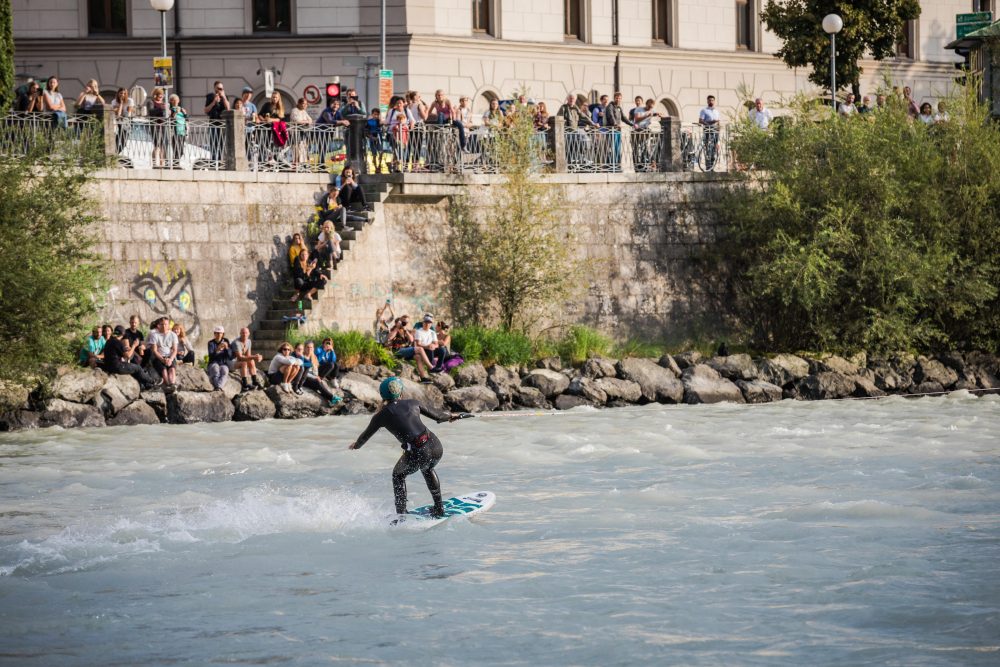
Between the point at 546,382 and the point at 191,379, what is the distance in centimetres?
637

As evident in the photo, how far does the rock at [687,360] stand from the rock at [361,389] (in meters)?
6.30

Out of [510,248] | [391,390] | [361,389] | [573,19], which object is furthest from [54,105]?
[573,19]

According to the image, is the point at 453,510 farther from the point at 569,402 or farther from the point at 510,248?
the point at 510,248

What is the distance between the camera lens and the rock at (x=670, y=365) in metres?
29.5

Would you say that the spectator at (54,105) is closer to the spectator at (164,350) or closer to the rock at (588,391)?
the spectator at (164,350)

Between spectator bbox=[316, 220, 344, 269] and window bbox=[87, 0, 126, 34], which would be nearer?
spectator bbox=[316, 220, 344, 269]

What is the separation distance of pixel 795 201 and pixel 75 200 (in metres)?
14.1

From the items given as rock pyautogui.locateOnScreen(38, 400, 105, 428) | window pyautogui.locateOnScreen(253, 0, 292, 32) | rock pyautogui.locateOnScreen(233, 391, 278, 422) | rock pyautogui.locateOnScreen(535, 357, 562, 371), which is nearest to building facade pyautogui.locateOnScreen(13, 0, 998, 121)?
window pyautogui.locateOnScreen(253, 0, 292, 32)

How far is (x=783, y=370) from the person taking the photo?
30172mm

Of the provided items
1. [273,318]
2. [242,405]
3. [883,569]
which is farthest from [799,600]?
[273,318]

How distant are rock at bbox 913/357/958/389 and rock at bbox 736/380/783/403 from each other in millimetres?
2928

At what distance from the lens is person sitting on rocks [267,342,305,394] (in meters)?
26.3

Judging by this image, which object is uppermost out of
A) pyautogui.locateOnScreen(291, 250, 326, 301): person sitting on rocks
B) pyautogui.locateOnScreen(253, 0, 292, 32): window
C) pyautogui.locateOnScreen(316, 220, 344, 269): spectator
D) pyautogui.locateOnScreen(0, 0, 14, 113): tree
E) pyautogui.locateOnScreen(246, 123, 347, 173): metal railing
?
pyautogui.locateOnScreen(253, 0, 292, 32): window

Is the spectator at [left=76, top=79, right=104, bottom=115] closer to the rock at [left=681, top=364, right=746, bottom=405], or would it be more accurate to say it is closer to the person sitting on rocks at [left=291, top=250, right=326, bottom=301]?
the person sitting on rocks at [left=291, top=250, right=326, bottom=301]
